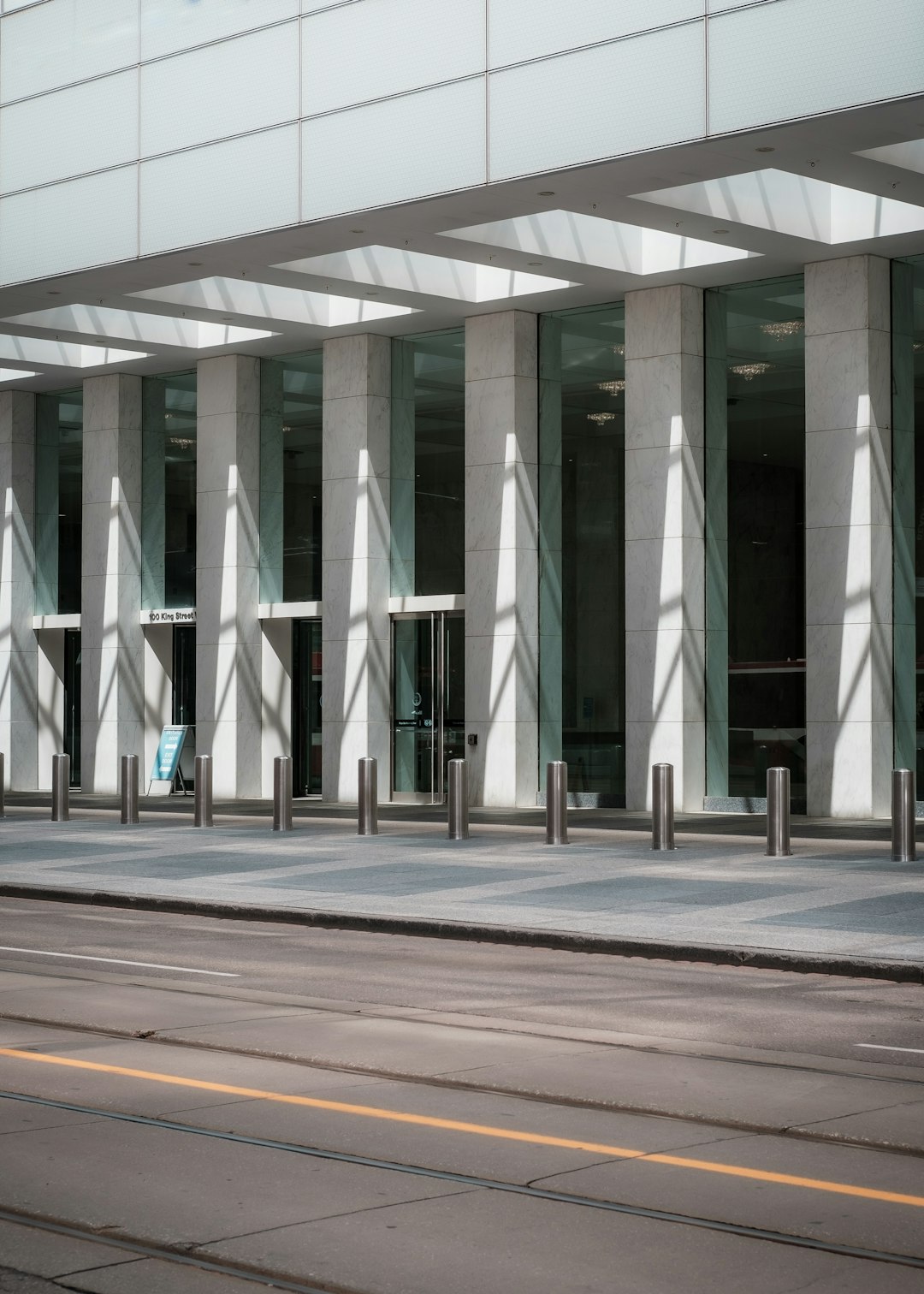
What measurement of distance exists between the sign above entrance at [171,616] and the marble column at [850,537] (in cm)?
1228

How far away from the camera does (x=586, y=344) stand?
87.1 ft

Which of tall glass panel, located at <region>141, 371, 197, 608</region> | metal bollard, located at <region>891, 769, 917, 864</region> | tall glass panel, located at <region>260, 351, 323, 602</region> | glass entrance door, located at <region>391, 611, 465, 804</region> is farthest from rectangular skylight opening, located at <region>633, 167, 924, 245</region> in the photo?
tall glass panel, located at <region>141, 371, 197, 608</region>

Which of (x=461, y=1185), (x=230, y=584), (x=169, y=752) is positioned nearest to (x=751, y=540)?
(x=230, y=584)

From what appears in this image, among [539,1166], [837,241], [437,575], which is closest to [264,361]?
[437,575]

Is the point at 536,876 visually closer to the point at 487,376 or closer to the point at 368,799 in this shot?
the point at 368,799

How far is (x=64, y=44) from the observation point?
25.6 meters

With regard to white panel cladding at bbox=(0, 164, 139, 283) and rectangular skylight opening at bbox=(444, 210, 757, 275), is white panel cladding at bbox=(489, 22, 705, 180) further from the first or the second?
white panel cladding at bbox=(0, 164, 139, 283)

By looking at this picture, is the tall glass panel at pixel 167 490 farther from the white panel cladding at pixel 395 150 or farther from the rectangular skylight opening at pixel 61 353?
the white panel cladding at pixel 395 150

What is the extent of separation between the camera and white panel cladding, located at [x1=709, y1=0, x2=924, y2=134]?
54.9 feet

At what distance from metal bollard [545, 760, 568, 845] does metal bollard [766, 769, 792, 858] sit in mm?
2713

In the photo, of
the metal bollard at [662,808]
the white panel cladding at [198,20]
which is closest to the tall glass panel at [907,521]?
the metal bollard at [662,808]

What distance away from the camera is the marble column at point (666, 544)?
24500mm

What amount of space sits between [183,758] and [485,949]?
1937 cm

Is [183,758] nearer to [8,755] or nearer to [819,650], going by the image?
[8,755]
